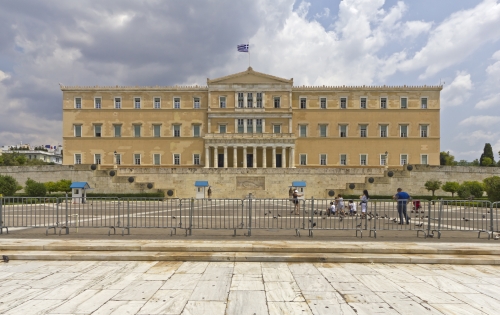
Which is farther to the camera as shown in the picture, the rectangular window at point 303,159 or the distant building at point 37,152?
the distant building at point 37,152

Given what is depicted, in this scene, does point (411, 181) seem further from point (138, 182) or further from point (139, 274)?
point (139, 274)

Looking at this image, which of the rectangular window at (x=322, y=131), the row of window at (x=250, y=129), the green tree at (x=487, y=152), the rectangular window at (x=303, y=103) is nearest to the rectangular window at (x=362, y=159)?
the row of window at (x=250, y=129)

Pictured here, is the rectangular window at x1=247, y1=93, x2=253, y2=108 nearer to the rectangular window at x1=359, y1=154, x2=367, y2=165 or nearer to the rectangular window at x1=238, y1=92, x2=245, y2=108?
the rectangular window at x1=238, y1=92, x2=245, y2=108

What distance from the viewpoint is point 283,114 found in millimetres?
46625

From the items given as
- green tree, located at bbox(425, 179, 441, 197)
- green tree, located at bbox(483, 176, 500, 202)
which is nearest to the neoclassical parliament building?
green tree, located at bbox(425, 179, 441, 197)

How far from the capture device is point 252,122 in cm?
4697

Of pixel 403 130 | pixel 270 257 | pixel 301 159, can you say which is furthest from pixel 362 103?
pixel 270 257

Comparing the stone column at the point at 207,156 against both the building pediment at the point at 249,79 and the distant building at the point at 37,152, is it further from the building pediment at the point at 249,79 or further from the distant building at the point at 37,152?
the distant building at the point at 37,152

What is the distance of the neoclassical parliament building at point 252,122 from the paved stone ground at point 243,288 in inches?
1550

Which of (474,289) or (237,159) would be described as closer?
(474,289)

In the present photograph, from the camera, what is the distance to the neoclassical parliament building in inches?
1838

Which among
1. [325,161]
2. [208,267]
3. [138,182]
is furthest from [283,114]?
[208,267]

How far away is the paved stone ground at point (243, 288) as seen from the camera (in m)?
4.88

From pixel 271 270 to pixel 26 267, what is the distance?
5609mm
